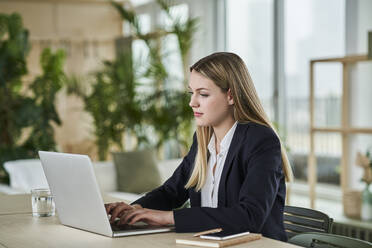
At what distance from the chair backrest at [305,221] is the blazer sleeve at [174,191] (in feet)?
1.38

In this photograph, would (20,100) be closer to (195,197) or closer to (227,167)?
(195,197)

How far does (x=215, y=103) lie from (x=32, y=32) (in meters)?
7.31

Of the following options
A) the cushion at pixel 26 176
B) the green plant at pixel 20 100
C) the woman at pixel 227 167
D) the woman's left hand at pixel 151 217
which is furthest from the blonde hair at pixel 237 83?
the green plant at pixel 20 100

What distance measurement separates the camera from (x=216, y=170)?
7.16 ft

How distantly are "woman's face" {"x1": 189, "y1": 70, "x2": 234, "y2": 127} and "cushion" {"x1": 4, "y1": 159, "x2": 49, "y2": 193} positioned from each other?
125 inches

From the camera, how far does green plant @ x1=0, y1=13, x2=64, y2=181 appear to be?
21.2 ft

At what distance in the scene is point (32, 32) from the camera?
29.1ft

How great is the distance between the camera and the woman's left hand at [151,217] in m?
1.89

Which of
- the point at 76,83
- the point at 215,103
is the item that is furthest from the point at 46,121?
the point at 215,103

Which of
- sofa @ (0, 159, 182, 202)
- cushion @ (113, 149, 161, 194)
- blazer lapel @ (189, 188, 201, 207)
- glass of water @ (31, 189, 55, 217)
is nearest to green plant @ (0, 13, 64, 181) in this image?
sofa @ (0, 159, 182, 202)

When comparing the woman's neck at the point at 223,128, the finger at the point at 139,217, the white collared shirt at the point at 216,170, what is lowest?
the finger at the point at 139,217

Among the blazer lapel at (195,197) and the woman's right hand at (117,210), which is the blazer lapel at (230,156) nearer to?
the blazer lapel at (195,197)

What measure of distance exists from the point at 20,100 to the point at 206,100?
4.85m

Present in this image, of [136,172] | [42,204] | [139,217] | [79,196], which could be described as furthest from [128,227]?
[136,172]
